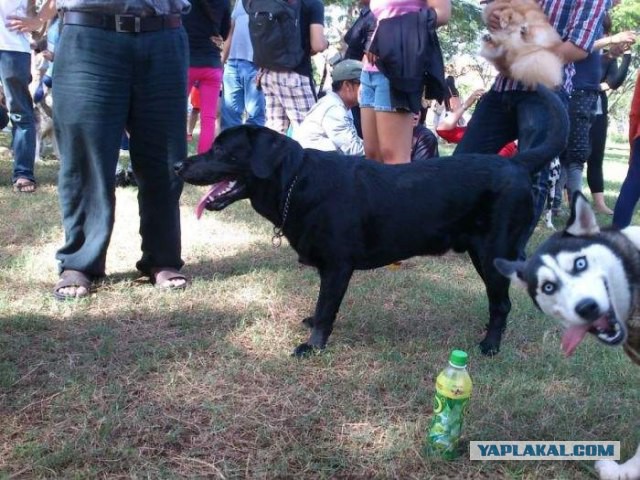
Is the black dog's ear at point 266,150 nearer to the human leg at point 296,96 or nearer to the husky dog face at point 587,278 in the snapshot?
the husky dog face at point 587,278

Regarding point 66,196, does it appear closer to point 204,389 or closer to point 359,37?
point 204,389

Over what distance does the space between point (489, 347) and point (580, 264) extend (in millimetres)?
1321

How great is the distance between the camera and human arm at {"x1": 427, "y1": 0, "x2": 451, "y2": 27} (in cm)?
394

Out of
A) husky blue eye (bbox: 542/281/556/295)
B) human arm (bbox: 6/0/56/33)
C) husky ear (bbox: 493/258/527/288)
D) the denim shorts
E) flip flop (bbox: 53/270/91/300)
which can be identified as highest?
human arm (bbox: 6/0/56/33)

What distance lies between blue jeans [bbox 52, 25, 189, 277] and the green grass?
0.30 metres

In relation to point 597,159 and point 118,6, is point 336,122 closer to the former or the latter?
point 118,6

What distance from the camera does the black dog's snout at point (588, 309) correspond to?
1835 mm

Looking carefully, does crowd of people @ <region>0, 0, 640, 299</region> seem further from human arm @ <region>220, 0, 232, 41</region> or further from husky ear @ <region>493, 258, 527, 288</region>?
husky ear @ <region>493, 258, 527, 288</region>

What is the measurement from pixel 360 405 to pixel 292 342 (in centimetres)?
69

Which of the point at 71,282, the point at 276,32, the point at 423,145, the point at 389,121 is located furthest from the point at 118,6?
the point at 423,145

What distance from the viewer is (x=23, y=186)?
616cm

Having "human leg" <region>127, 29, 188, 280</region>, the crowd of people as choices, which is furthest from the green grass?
the crowd of people

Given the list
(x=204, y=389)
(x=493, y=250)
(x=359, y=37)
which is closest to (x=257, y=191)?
(x=204, y=389)

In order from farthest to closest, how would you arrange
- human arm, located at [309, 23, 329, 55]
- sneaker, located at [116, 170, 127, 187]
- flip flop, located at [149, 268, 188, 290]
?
1. sneaker, located at [116, 170, 127, 187]
2. human arm, located at [309, 23, 329, 55]
3. flip flop, located at [149, 268, 188, 290]
